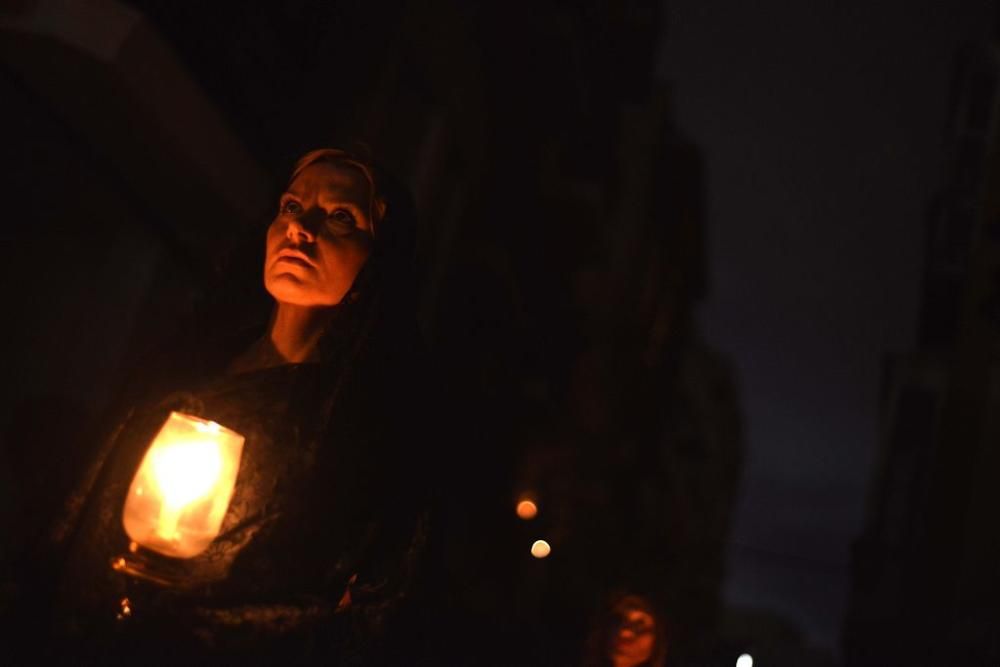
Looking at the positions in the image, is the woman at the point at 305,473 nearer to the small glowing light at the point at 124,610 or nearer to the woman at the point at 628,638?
the small glowing light at the point at 124,610

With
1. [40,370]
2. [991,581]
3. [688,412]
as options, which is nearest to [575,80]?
[991,581]

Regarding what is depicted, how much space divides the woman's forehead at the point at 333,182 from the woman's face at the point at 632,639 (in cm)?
156

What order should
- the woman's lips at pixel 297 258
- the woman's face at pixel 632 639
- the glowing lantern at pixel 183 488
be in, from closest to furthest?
the glowing lantern at pixel 183 488 → the woman's lips at pixel 297 258 → the woman's face at pixel 632 639

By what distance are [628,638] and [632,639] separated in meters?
0.01

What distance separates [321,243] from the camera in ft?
10.8

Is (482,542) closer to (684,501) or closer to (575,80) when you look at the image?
(575,80)

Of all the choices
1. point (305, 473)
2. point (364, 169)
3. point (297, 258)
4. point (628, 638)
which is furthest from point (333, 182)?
point (628, 638)

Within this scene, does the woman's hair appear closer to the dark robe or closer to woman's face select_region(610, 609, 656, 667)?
the dark robe

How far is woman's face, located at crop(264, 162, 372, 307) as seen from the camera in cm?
328

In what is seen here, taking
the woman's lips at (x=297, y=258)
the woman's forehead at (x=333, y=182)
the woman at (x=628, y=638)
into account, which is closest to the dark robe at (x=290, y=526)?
the woman's lips at (x=297, y=258)

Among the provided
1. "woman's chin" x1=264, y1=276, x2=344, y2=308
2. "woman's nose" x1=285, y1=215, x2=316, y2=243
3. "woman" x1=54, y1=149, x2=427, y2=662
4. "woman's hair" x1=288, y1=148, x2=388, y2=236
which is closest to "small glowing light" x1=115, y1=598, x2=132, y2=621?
"woman" x1=54, y1=149, x2=427, y2=662

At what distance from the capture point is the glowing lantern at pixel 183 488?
283 cm

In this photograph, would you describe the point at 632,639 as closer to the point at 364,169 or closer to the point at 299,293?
the point at 299,293

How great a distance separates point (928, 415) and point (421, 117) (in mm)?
22534
